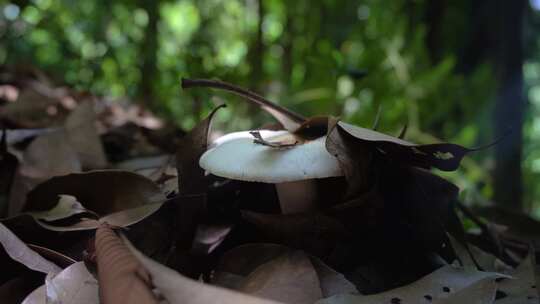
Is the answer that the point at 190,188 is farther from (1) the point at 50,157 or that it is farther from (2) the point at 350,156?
(1) the point at 50,157

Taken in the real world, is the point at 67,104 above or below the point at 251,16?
→ below

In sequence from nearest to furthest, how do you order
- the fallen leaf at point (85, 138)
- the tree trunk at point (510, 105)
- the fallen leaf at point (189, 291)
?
the fallen leaf at point (189, 291)
the fallen leaf at point (85, 138)
the tree trunk at point (510, 105)

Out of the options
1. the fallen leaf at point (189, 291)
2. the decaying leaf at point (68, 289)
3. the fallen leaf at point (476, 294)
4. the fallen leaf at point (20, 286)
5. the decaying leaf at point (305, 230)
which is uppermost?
the fallen leaf at point (189, 291)

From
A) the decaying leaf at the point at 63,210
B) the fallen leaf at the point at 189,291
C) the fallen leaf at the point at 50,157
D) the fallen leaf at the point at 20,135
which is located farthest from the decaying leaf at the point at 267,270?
the fallen leaf at the point at 20,135

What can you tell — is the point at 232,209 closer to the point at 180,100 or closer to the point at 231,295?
the point at 231,295

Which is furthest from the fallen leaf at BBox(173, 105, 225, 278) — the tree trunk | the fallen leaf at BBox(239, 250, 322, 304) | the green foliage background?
the tree trunk

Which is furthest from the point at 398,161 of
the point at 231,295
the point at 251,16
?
the point at 251,16

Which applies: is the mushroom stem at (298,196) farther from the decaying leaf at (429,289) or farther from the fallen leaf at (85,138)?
the fallen leaf at (85,138)
